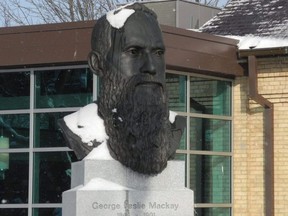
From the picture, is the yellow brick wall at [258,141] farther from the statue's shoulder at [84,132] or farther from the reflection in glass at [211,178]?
the statue's shoulder at [84,132]

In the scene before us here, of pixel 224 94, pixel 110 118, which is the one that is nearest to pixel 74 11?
pixel 224 94

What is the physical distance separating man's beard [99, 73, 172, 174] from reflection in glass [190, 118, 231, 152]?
27.2 ft

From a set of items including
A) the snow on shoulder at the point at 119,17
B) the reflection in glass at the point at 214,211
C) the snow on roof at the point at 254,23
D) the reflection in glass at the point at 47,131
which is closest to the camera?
the snow on shoulder at the point at 119,17

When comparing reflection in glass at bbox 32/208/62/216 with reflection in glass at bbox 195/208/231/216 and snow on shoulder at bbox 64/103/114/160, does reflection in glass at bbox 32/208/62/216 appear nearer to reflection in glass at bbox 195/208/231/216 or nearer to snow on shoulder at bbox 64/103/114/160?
reflection in glass at bbox 195/208/231/216

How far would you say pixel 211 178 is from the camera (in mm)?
19328

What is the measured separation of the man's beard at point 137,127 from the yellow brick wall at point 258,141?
809 centimetres

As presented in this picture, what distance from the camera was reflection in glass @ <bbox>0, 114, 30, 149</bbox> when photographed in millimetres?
18469

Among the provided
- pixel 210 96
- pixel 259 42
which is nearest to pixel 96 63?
pixel 259 42

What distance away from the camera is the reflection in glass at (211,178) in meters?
19.0

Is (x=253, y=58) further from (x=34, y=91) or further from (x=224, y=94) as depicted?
(x=34, y=91)

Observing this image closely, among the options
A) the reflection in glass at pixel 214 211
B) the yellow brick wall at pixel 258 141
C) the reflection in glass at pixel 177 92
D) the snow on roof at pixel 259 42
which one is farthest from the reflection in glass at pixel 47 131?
the snow on roof at pixel 259 42

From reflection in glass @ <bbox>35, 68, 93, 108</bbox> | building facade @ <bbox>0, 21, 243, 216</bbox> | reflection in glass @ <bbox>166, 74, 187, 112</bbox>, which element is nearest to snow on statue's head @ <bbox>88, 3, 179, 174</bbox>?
building facade @ <bbox>0, 21, 243, 216</bbox>

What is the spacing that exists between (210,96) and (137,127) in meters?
8.73

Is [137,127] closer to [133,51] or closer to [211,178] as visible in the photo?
[133,51]
